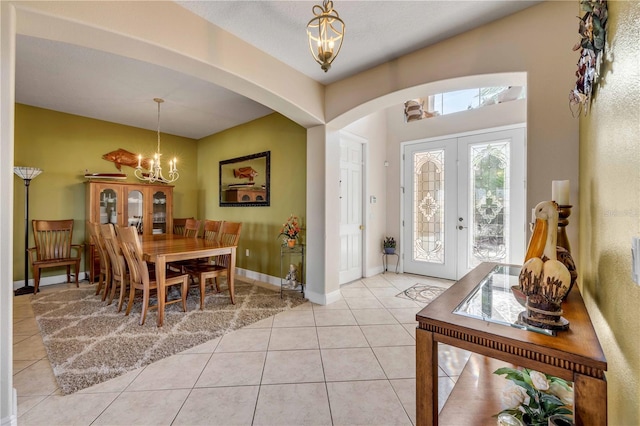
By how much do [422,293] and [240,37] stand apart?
3719 millimetres

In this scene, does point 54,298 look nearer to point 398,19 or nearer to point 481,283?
point 481,283

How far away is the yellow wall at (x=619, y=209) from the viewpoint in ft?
2.15

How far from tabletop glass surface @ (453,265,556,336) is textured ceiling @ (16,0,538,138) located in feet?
6.59

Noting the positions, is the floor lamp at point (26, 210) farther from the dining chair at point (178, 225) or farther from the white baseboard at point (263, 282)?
the dining chair at point (178, 225)

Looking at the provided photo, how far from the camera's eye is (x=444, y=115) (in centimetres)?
445

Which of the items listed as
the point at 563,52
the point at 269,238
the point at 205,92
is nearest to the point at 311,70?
the point at 205,92

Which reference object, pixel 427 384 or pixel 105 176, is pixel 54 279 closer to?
pixel 105 176

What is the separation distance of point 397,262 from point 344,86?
3.22 m

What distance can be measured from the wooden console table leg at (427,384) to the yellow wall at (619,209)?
47cm

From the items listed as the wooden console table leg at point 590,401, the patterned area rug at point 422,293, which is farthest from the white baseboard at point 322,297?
the wooden console table leg at point 590,401

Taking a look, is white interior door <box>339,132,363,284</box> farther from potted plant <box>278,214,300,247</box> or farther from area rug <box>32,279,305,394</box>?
area rug <box>32,279,305,394</box>

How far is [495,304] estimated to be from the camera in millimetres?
1116

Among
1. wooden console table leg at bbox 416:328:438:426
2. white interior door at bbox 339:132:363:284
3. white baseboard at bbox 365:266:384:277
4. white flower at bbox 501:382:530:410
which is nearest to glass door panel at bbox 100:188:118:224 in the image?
white interior door at bbox 339:132:363:284

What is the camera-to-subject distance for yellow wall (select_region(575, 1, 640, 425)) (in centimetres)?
66
